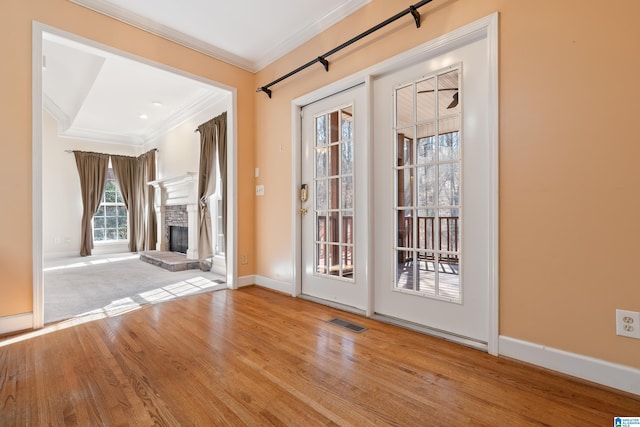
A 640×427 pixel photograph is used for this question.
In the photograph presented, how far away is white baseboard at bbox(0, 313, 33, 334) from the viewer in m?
2.28

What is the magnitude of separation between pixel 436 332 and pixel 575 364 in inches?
31.1

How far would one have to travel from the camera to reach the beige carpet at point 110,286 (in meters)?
3.00

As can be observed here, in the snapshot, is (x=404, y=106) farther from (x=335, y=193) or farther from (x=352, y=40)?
(x=335, y=193)

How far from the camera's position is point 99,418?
134cm

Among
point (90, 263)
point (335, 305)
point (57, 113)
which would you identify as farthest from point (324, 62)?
point (57, 113)

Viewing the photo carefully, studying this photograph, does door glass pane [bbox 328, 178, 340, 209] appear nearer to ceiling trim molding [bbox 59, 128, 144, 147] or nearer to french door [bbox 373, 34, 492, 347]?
french door [bbox 373, 34, 492, 347]

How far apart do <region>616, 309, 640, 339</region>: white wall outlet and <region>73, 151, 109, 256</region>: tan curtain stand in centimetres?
852

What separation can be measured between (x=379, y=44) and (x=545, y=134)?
1485 mm

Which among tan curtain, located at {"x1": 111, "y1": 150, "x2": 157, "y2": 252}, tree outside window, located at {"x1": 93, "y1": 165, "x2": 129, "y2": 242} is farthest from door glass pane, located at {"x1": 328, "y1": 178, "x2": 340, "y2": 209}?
tree outside window, located at {"x1": 93, "y1": 165, "x2": 129, "y2": 242}

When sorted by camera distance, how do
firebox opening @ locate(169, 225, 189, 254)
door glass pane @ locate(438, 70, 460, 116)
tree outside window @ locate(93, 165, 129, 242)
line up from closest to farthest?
door glass pane @ locate(438, 70, 460, 116)
firebox opening @ locate(169, 225, 189, 254)
tree outside window @ locate(93, 165, 129, 242)

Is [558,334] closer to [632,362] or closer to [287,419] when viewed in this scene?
[632,362]

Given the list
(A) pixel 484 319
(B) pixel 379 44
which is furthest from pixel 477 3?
(A) pixel 484 319

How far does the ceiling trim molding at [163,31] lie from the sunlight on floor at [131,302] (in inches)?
107

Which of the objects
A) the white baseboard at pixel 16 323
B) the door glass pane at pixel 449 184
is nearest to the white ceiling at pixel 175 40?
the door glass pane at pixel 449 184
